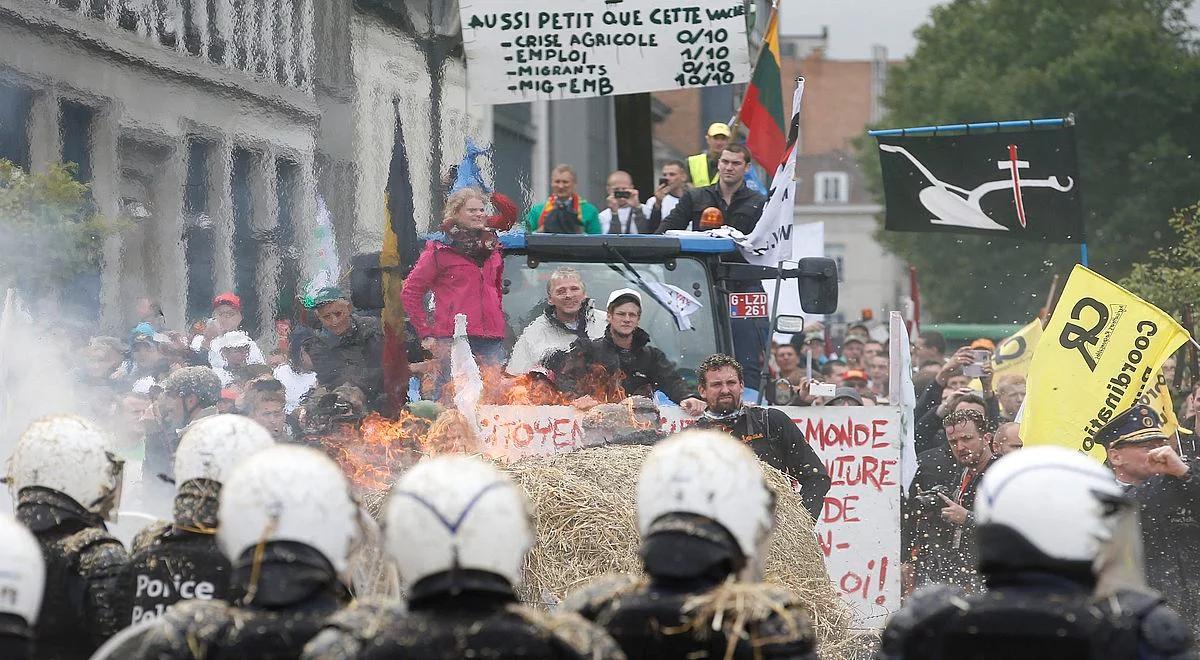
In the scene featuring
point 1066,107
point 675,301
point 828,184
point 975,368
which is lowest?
point 975,368

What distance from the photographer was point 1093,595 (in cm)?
446

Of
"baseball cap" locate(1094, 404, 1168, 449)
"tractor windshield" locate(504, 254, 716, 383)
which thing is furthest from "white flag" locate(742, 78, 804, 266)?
"baseball cap" locate(1094, 404, 1168, 449)

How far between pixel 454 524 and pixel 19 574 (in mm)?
1184

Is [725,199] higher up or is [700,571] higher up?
[725,199]

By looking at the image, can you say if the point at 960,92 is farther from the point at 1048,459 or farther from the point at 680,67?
the point at 1048,459

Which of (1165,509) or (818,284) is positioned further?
(818,284)

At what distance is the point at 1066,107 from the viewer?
135 ft

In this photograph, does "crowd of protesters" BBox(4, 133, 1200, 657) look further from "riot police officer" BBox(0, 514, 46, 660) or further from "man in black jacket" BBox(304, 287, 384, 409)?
"riot police officer" BBox(0, 514, 46, 660)

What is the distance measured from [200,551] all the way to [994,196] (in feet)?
28.3

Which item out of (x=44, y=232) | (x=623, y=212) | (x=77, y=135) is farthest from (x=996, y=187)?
(x=44, y=232)

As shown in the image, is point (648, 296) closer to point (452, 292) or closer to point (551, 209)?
point (452, 292)

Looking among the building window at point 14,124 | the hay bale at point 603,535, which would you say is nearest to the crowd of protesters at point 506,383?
the hay bale at point 603,535

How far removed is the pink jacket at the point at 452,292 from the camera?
10625 mm

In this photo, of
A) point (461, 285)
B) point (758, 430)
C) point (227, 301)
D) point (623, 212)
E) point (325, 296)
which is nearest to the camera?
point (758, 430)
